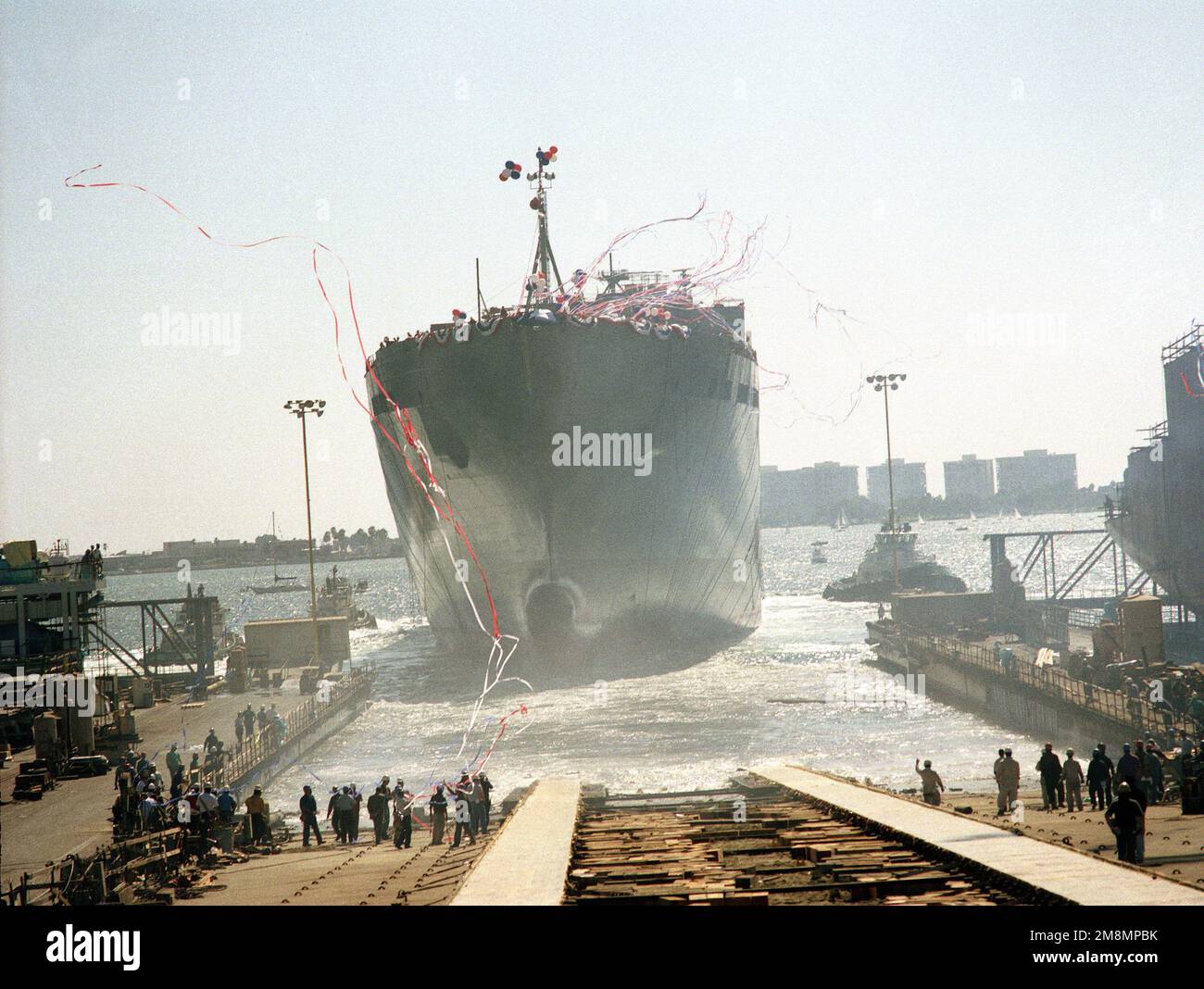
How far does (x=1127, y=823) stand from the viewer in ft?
34.7

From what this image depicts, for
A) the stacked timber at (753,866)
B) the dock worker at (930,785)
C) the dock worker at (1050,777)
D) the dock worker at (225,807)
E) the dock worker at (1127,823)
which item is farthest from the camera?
the dock worker at (1050,777)

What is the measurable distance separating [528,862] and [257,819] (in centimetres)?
808

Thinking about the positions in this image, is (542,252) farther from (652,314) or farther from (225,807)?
(225,807)

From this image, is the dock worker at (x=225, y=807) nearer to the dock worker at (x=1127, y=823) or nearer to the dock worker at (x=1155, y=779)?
the dock worker at (x=1127, y=823)

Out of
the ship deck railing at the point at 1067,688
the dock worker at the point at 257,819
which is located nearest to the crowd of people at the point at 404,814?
the dock worker at the point at 257,819

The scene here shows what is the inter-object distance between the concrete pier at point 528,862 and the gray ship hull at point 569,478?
72.5 feet

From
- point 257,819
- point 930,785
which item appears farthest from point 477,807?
point 930,785

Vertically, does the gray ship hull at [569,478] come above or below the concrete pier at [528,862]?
above

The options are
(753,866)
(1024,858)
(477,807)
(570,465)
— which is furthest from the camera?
(570,465)

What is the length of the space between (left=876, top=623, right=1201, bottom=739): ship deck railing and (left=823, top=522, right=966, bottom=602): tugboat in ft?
92.3

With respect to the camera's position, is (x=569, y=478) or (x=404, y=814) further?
(x=569, y=478)

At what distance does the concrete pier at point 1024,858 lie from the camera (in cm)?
769

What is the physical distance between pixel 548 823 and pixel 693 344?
97.2 feet
